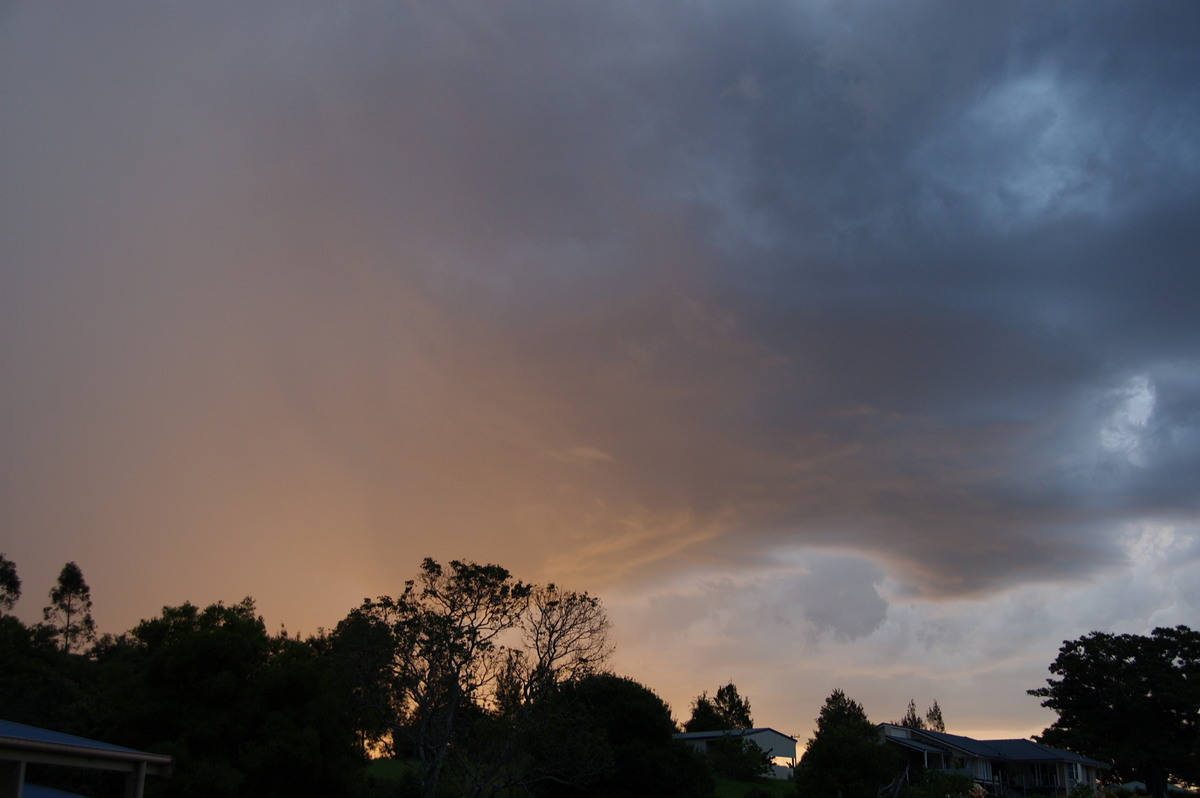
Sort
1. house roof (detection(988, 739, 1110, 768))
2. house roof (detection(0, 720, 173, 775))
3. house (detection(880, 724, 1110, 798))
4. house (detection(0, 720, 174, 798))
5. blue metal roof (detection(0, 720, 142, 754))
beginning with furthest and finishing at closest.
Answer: house roof (detection(988, 739, 1110, 768)) → house (detection(880, 724, 1110, 798)) → blue metal roof (detection(0, 720, 142, 754)) → house (detection(0, 720, 174, 798)) → house roof (detection(0, 720, 173, 775))

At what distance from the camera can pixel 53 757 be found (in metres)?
18.0

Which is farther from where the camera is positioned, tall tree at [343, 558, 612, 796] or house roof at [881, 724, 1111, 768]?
house roof at [881, 724, 1111, 768]

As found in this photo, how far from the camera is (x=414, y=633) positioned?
42938 millimetres

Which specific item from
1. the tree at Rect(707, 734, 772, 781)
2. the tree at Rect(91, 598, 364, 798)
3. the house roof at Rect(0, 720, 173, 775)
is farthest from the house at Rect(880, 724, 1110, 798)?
the house roof at Rect(0, 720, 173, 775)

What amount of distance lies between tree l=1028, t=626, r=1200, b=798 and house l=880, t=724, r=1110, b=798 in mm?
2923

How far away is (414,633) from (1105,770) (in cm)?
7724

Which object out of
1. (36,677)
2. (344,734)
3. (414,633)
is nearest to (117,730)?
(344,734)

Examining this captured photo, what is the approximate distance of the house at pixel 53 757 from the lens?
16922mm

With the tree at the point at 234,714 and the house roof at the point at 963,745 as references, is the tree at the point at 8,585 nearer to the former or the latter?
the tree at the point at 234,714

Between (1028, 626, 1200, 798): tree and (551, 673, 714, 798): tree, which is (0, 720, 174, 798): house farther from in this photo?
(1028, 626, 1200, 798): tree

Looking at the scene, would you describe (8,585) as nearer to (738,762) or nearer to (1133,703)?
(738,762)

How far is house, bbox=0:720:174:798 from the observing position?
16.9 metres

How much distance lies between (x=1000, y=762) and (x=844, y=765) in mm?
41232

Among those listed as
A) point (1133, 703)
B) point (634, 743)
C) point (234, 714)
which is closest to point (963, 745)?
point (1133, 703)
